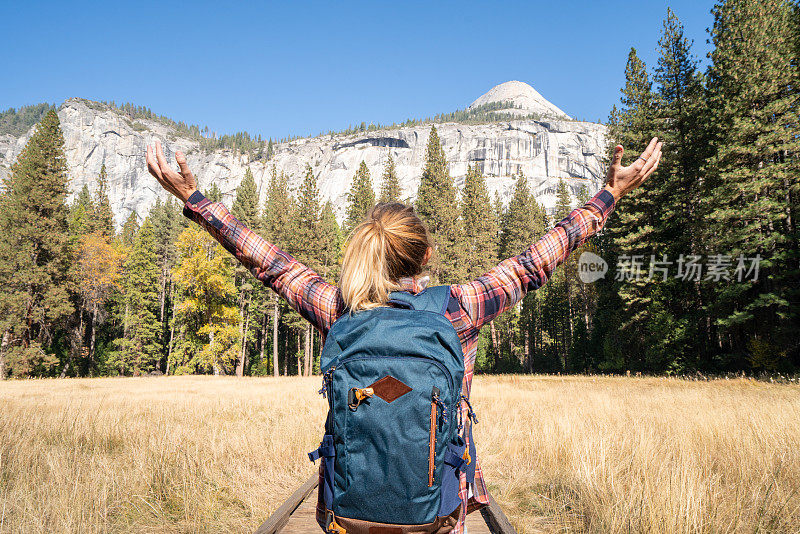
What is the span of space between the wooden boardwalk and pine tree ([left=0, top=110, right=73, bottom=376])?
30.9 metres

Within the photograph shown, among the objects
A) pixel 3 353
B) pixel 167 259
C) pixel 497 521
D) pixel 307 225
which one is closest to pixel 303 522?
pixel 497 521

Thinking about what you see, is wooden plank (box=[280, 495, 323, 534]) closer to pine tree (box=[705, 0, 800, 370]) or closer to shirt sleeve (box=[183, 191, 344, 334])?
shirt sleeve (box=[183, 191, 344, 334])

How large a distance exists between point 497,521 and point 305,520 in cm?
182

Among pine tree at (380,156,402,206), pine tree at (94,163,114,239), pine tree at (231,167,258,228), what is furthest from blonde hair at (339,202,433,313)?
pine tree at (94,163,114,239)

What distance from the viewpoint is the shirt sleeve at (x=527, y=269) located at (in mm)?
1721

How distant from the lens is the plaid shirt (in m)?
1.71

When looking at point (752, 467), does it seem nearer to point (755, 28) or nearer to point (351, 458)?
point (351, 458)

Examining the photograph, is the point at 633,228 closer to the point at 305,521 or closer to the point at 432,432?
the point at 305,521

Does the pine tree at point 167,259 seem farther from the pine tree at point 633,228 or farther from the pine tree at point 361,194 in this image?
the pine tree at point 633,228

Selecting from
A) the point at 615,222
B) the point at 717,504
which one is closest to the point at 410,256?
the point at 717,504

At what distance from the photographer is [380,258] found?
5.17 feet

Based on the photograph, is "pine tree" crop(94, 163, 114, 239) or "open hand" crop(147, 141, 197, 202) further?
"pine tree" crop(94, 163, 114, 239)

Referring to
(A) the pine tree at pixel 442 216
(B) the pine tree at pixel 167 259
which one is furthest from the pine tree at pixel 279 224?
(A) the pine tree at pixel 442 216

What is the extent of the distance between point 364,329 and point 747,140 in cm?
2454
